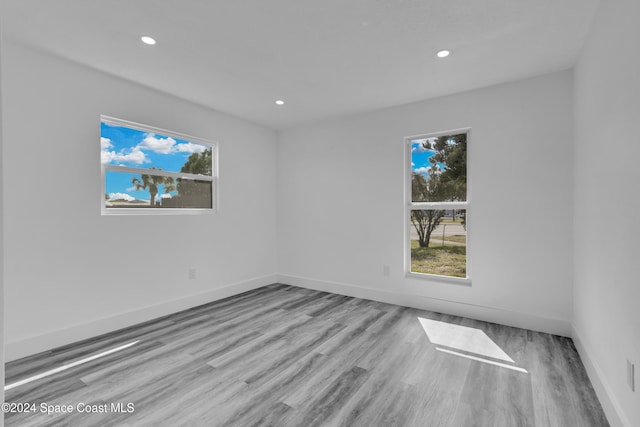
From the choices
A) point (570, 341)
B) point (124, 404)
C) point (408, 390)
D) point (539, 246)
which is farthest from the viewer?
point (539, 246)

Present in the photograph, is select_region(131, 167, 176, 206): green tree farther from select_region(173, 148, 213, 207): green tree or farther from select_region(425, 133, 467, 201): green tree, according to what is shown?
select_region(425, 133, 467, 201): green tree

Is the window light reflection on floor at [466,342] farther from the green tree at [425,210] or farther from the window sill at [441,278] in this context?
the green tree at [425,210]

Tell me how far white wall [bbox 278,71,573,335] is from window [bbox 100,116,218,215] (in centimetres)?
143

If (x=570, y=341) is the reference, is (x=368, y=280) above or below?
above

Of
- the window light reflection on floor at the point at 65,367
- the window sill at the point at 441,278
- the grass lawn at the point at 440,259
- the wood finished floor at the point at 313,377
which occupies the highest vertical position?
the grass lawn at the point at 440,259

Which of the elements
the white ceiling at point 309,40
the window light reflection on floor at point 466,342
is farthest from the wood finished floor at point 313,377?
the white ceiling at point 309,40

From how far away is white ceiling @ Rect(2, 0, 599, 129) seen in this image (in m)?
2.04

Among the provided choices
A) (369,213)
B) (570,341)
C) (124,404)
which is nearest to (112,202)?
(124,404)

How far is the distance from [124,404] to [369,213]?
312cm

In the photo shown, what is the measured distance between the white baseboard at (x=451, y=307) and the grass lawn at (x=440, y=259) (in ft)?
1.09

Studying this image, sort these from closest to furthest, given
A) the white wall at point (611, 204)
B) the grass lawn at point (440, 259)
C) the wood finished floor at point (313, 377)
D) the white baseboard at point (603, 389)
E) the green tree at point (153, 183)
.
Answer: the white wall at point (611, 204)
the white baseboard at point (603, 389)
the wood finished floor at point (313, 377)
the green tree at point (153, 183)
the grass lawn at point (440, 259)

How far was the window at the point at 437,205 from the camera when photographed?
3.57 metres

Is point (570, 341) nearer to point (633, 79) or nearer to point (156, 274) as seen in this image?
point (633, 79)

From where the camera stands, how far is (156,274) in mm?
3424
